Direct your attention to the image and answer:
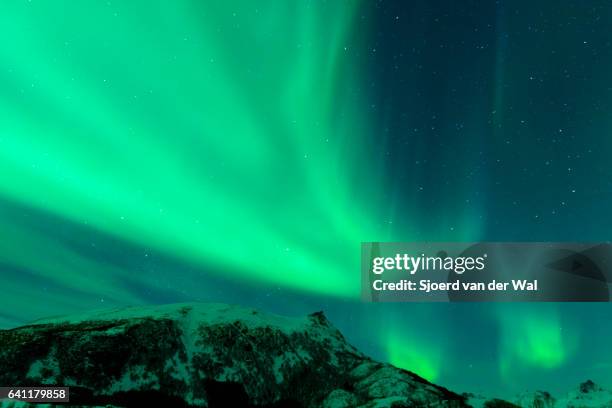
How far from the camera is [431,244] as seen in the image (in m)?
46.7

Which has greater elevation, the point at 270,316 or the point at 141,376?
the point at 270,316

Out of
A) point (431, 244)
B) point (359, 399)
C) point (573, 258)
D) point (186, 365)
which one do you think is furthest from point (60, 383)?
point (573, 258)

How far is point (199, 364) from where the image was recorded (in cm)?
9475

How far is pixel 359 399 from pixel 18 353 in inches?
2792

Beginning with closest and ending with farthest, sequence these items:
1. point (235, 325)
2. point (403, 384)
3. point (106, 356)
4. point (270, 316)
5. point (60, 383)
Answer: point (60, 383) < point (106, 356) < point (403, 384) < point (235, 325) < point (270, 316)

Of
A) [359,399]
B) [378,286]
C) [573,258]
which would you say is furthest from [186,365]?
[573,258]

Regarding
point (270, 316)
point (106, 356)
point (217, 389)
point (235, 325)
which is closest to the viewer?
point (106, 356)

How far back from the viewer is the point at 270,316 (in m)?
129

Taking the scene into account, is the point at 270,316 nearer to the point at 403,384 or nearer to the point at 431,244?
the point at 403,384

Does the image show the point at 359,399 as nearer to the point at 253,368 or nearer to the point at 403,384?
the point at 403,384

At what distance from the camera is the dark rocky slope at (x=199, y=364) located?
259 feet

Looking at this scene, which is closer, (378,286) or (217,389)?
(378,286)

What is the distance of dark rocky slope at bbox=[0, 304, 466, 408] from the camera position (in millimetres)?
78812

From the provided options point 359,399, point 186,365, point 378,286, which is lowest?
point 359,399
